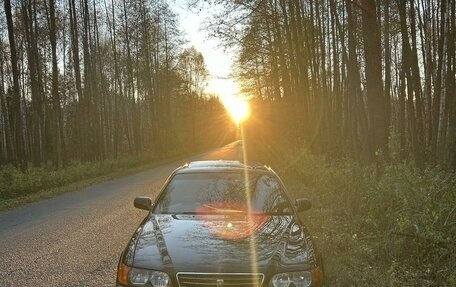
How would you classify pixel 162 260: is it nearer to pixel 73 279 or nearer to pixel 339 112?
pixel 73 279

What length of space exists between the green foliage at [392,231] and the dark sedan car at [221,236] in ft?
4.09

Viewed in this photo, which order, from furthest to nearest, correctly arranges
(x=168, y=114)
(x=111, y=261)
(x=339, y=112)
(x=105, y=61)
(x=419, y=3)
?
(x=168, y=114)
(x=105, y=61)
(x=339, y=112)
(x=419, y=3)
(x=111, y=261)

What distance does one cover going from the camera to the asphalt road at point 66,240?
6199 mm

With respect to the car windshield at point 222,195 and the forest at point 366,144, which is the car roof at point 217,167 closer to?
the car windshield at point 222,195

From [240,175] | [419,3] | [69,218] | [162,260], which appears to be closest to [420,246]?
[240,175]

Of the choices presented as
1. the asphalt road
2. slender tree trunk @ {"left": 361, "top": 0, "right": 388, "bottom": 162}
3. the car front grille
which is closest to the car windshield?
the asphalt road

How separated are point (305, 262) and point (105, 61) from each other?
145ft

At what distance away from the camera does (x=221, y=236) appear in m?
4.49

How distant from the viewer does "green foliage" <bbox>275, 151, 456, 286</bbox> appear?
5547 mm

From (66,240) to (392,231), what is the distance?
18.5 ft

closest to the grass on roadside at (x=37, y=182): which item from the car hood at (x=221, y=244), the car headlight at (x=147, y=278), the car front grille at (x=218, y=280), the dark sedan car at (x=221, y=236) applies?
the dark sedan car at (x=221, y=236)

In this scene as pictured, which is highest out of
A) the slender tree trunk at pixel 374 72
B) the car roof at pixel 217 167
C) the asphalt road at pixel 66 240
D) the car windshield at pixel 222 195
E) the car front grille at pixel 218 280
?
the slender tree trunk at pixel 374 72

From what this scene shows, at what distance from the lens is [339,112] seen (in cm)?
2756

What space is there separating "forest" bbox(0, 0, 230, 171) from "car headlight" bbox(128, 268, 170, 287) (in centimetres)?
1848
